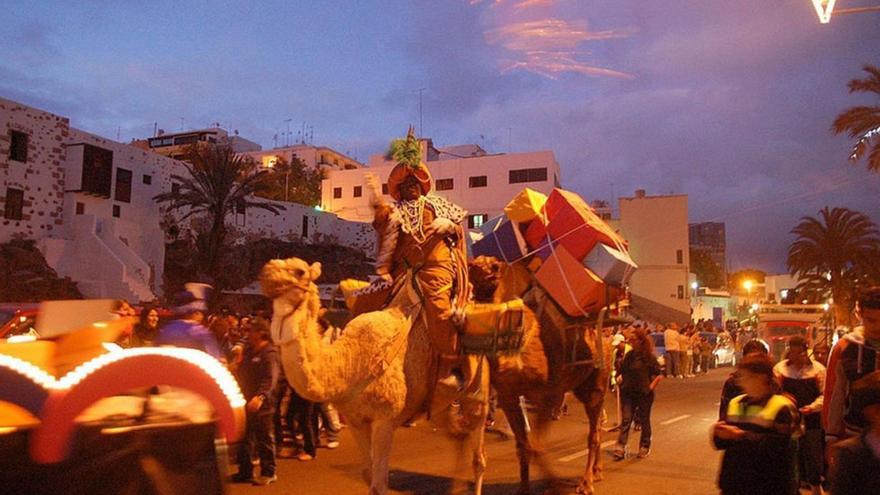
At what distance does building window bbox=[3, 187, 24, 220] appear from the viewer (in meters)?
31.9

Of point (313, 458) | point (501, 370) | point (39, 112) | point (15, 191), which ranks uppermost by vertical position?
point (39, 112)

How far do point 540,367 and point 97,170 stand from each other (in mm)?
32858

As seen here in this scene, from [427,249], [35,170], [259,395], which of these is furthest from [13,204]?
[427,249]

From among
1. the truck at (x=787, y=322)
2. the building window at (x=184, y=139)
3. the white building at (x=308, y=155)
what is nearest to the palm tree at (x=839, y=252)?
the truck at (x=787, y=322)

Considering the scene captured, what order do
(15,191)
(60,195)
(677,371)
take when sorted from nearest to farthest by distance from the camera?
(677,371) → (15,191) → (60,195)

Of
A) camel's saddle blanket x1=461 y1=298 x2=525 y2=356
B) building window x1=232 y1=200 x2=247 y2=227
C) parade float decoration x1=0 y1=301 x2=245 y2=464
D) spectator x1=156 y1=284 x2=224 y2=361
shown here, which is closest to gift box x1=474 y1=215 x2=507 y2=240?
camel's saddle blanket x1=461 y1=298 x2=525 y2=356

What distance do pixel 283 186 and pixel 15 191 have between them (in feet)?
99.0

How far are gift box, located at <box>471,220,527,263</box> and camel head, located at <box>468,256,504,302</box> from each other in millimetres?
899

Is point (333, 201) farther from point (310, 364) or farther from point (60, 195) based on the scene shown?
point (310, 364)

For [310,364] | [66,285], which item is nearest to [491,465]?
[310,364]

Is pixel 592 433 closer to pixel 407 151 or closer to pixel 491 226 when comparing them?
pixel 491 226

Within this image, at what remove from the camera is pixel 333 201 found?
60.5 meters

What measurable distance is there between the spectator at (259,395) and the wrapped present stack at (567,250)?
3.14 metres

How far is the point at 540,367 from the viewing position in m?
8.41
